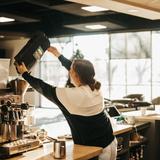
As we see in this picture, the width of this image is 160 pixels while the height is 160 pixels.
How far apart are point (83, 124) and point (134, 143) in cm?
159

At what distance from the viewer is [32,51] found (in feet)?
8.49

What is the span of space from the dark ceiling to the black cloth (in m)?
4.26

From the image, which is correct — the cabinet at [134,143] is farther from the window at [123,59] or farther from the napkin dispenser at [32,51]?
the window at [123,59]

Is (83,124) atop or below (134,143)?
atop

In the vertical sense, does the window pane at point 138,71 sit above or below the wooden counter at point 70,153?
above

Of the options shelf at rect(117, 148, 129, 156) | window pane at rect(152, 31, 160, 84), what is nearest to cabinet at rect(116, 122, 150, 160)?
shelf at rect(117, 148, 129, 156)

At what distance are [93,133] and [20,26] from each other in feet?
26.7

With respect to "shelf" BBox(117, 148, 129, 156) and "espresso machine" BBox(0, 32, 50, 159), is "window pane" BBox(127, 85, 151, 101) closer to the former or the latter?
"shelf" BBox(117, 148, 129, 156)

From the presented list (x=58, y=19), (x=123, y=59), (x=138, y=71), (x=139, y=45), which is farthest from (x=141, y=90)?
(x=58, y=19)

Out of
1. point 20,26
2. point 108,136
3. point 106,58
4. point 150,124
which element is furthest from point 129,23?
point 108,136

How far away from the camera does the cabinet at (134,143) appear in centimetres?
344

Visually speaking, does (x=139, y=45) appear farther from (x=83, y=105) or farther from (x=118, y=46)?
(x=83, y=105)

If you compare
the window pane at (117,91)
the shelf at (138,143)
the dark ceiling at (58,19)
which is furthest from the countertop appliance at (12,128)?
the window pane at (117,91)

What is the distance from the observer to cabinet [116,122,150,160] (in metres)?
3.44
